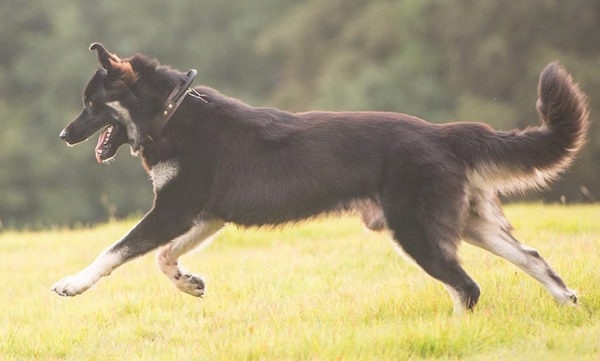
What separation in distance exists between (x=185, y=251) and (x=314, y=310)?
114 cm

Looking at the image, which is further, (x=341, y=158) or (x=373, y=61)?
(x=373, y=61)

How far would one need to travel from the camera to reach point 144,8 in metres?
43.0

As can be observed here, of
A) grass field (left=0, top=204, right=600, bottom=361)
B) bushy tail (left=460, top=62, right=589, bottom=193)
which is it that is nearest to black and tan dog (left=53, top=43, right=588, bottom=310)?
bushy tail (left=460, top=62, right=589, bottom=193)

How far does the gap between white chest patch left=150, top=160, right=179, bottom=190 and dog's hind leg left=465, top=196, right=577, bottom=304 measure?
2.17m

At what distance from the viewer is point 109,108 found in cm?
715

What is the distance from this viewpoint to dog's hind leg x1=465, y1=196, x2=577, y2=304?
21.3 ft

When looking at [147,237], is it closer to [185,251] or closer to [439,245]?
[185,251]

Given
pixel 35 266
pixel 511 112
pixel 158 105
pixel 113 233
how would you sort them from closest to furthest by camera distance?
pixel 158 105, pixel 35 266, pixel 113 233, pixel 511 112

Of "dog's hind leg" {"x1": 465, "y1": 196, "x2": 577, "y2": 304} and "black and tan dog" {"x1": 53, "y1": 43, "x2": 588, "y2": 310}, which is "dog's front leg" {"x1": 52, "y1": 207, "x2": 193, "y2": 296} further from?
"dog's hind leg" {"x1": 465, "y1": 196, "x2": 577, "y2": 304}

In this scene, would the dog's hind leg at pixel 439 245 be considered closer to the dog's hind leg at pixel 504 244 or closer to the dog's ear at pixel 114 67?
the dog's hind leg at pixel 504 244

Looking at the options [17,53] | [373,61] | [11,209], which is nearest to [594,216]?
[373,61]

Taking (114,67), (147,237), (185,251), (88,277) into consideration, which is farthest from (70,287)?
(114,67)

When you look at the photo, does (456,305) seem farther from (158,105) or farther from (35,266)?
(35,266)

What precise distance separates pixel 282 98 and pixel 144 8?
990cm
